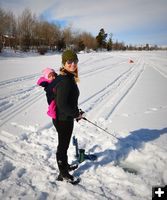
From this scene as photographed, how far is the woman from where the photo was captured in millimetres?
3252

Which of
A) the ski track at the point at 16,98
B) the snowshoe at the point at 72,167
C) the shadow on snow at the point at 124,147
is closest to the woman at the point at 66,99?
the snowshoe at the point at 72,167

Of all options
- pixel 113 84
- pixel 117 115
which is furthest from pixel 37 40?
pixel 117 115

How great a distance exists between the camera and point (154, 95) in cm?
988

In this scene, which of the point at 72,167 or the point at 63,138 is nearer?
the point at 63,138

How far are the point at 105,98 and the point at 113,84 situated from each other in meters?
3.01

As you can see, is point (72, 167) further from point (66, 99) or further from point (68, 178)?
point (66, 99)

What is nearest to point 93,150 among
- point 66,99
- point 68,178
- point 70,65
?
point 68,178

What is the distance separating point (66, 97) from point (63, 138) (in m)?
0.70

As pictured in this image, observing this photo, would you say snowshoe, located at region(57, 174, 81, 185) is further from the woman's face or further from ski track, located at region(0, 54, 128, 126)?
ski track, located at region(0, 54, 128, 126)

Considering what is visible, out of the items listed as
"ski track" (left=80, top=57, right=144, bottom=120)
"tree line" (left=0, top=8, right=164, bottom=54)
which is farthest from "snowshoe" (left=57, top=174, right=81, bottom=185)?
"tree line" (left=0, top=8, right=164, bottom=54)

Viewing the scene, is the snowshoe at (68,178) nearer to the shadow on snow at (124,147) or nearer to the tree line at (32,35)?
the shadow on snow at (124,147)

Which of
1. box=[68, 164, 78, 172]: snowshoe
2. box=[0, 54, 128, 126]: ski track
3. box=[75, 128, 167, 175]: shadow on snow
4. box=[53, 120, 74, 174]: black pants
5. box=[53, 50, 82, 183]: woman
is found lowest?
box=[75, 128, 167, 175]: shadow on snow

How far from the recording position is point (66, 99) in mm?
3275

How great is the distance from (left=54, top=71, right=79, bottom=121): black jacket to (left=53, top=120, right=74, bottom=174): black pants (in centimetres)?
10
